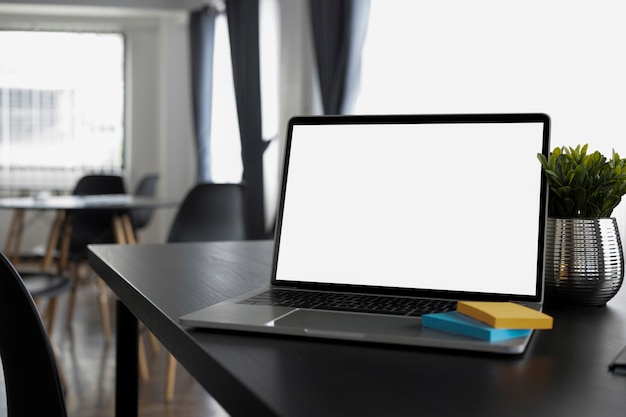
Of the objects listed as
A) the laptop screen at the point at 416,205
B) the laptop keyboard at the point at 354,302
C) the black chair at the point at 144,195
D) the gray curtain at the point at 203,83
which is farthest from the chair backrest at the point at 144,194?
the laptop keyboard at the point at 354,302

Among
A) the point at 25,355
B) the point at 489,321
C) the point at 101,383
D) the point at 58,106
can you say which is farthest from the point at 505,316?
the point at 58,106

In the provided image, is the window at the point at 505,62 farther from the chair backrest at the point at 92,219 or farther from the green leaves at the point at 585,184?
the chair backrest at the point at 92,219

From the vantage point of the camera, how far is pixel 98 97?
7914 millimetres

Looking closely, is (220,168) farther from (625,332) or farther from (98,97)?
(625,332)

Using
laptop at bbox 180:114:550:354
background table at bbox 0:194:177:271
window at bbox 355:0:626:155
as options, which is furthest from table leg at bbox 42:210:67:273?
laptop at bbox 180:114:550:354

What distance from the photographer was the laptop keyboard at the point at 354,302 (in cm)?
87

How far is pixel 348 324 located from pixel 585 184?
413 mm

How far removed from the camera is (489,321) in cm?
72

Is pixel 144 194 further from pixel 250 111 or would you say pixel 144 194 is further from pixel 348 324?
pixel 348 324

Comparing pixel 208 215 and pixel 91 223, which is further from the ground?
pixel 208 215

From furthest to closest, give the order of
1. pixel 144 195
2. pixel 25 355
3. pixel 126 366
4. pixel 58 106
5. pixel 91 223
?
1. pixel 58 106
2. pixel 144 195
3. pixel 91 223
4. pixel 126 366
5. pixel 25 355

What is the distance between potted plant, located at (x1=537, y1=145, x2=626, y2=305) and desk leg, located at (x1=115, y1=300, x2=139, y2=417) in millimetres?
942

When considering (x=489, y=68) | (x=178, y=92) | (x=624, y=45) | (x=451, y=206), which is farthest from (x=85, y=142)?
(x=451, y=206)

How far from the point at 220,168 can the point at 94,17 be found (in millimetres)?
2221
